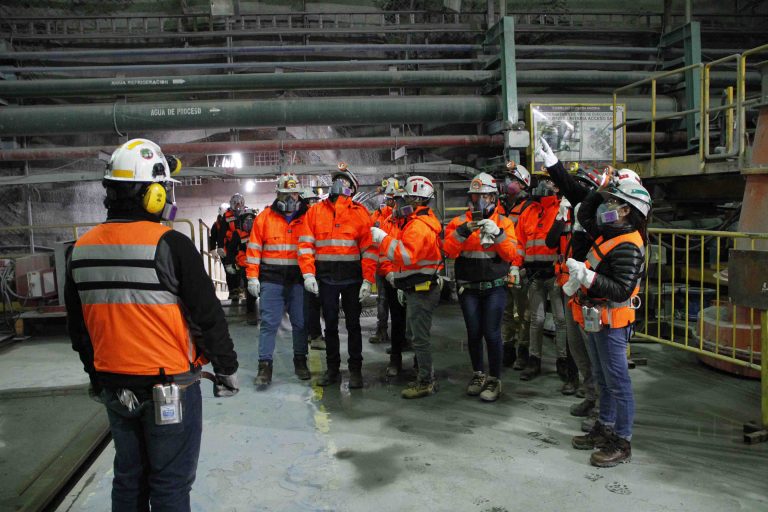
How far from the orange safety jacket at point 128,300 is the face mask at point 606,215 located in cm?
267

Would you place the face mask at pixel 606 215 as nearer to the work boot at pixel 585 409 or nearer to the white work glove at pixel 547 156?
the white work glove at pixel 547 156

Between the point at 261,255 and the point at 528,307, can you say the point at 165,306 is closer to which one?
the point at 261,255

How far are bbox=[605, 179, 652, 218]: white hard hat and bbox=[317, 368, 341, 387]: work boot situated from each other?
3.23m

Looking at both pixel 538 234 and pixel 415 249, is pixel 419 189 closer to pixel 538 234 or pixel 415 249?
pixel 415 249

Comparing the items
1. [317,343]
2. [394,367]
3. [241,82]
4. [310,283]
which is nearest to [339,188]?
[310,283]

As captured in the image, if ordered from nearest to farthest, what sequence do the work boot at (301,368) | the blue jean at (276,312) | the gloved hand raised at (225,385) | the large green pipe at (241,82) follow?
the gloved hand raised at (225,385) → the blue jean at (276,312) → the work boot at (301,368) → the large green pipe at (241,82)

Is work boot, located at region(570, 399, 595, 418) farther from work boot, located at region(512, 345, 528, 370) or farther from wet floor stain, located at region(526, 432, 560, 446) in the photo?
work boot, located at region(512, 345, 528, 370)

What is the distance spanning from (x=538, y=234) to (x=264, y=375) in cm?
Answer: 313

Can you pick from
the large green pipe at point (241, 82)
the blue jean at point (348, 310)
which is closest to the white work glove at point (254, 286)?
the blue jean at point (348, 310)

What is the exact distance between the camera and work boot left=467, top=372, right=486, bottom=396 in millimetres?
5062

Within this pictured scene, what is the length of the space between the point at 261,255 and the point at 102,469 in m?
2.45

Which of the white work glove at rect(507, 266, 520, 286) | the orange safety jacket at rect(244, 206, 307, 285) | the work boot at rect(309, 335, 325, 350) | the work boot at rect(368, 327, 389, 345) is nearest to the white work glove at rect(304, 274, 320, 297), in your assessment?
the orange safety jacket at rect(244, 206, 307, 285)

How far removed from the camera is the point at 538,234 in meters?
5.50

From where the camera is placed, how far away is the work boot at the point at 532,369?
5.54 metres
